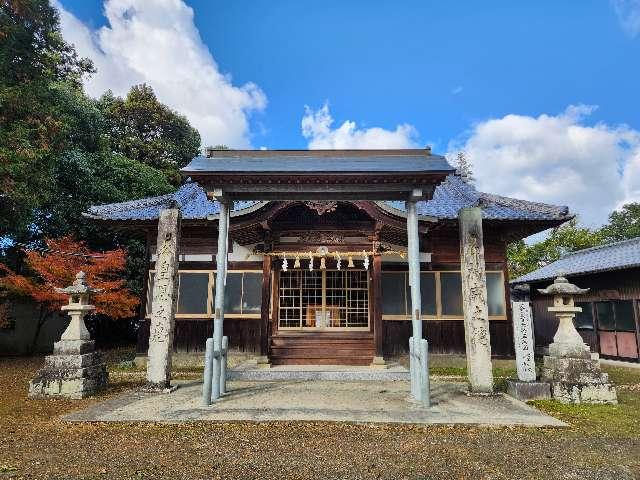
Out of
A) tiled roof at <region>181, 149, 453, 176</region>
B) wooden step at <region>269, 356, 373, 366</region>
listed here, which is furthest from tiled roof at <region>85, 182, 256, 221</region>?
wooden step at <region>269, 356, 373, 366</region>

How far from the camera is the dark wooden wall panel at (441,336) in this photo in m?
12.1

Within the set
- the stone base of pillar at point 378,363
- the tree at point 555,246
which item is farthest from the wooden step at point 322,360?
the tree at point 555,246

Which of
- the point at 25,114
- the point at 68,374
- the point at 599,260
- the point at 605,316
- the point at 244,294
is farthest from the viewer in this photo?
the point at 599,260

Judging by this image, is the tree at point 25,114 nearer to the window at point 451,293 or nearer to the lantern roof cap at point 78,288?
the lantern roof cap at point 78,288

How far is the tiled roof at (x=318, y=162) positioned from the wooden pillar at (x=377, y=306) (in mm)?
4246

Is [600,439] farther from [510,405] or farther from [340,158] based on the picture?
[340,158]

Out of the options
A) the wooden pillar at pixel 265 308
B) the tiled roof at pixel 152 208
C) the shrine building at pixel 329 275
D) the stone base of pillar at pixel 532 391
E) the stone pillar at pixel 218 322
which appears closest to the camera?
the stone pillar at pixel 218 322

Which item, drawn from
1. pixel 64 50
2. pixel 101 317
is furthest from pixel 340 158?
pixel 64 50

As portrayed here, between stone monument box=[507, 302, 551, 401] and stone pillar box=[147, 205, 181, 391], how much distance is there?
21.8 ft

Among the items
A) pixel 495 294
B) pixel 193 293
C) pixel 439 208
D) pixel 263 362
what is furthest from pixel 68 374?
pixel 495 294

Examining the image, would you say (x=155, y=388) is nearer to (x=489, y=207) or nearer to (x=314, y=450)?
(x=314, y=450)

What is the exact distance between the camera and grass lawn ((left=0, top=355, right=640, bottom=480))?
402 centimetres

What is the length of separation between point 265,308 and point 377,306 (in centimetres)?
325

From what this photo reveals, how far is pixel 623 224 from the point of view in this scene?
1533 inches
